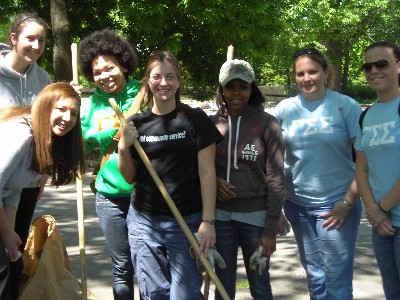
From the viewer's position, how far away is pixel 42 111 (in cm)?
325

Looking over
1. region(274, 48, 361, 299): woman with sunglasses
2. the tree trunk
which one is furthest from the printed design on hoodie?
the tree trunk

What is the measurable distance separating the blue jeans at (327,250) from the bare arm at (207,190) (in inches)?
29.0

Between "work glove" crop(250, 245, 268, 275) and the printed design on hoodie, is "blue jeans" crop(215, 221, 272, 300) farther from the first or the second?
A: the printed design on hoodie

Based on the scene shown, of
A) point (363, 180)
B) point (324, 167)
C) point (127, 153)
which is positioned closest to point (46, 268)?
point (127, 153)

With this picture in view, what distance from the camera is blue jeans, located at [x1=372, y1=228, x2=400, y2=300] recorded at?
328cm

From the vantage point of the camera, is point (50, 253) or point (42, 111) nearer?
point (42, 111)

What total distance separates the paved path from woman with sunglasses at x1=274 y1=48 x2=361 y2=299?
1.41m

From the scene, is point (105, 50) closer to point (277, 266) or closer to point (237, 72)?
point (237, 72)

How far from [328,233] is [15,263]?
1862mm

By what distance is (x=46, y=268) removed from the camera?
392 centimetres

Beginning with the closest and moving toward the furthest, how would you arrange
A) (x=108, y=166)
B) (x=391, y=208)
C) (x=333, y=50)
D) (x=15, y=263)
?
1. (x=391, y=208)
2. (x=15, y=263)
3. (x=108, y=166)
4. (x=333, y=50)

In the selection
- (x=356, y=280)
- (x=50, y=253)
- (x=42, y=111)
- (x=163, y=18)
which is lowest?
(x=356, y=280)

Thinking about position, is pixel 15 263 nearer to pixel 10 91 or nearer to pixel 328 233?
pixel 10 91

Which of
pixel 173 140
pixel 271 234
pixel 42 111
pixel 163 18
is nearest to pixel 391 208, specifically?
pixel 271 234
